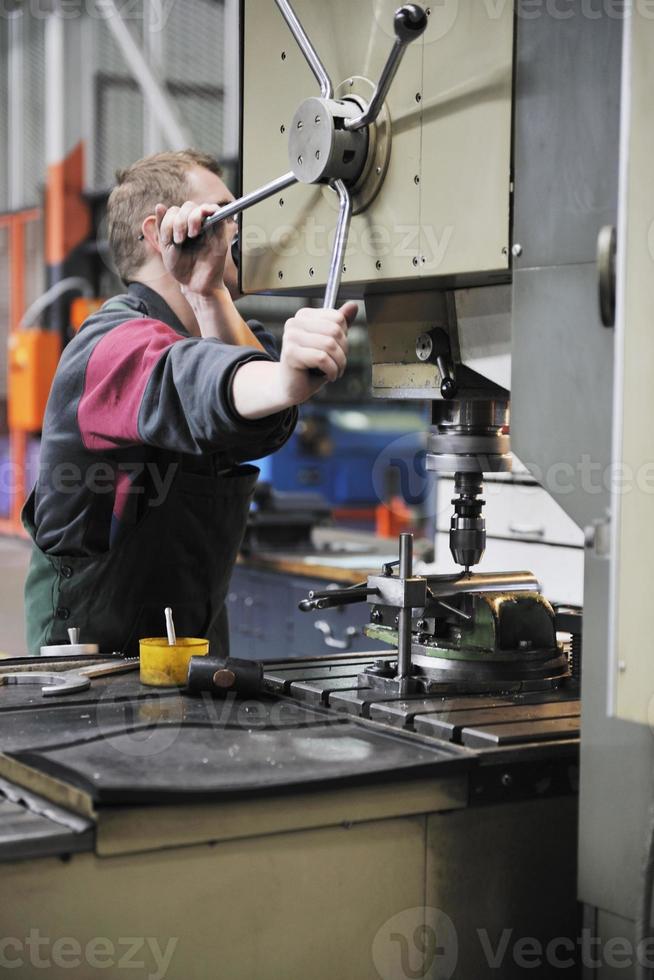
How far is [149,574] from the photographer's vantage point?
72.8 inches

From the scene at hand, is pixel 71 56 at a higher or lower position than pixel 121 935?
higher

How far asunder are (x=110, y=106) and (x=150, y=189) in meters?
5.51

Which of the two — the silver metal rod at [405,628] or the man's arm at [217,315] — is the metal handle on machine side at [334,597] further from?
the man's arm at [217,315]

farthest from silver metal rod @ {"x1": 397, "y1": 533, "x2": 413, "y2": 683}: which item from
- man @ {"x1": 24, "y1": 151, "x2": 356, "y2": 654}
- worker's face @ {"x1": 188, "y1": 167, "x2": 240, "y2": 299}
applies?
worker's face @ {"x1": 188, "y1": 167, "x2": 240, "y2": 299}

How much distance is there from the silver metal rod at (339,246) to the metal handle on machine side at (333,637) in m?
1.69

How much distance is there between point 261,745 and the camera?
1.25m

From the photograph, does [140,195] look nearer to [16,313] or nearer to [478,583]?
[478,583]

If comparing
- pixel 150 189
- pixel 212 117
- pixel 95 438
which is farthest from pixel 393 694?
pixel 212 117

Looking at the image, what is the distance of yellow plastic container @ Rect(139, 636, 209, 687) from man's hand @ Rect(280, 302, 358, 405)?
0.43m

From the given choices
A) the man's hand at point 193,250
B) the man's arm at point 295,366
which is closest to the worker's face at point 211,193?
the man's hand at point 193,250

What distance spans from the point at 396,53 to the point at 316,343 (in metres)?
0.32

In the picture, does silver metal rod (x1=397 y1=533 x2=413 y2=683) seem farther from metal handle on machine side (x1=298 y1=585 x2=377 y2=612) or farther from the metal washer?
the metal washer

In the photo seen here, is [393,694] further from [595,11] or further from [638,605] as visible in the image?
[595,11]

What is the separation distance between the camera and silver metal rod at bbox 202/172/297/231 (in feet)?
4.83
